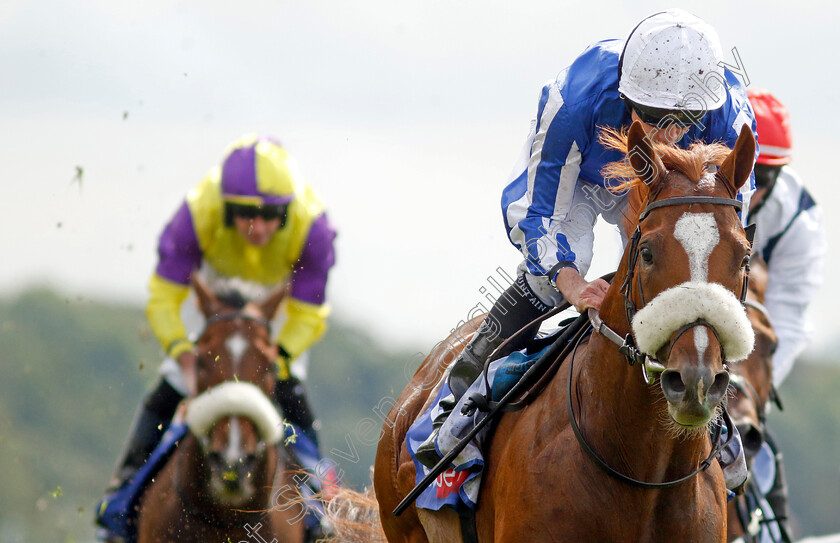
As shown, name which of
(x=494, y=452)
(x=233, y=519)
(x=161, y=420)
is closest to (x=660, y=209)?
(x=494, y=452)

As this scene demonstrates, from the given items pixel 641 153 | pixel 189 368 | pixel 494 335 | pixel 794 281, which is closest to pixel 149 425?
pixel 189 368

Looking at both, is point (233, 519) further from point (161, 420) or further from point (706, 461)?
point (706, 461)

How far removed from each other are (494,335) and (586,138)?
810mm

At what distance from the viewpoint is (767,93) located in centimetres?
735

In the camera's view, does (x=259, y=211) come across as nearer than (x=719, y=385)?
No

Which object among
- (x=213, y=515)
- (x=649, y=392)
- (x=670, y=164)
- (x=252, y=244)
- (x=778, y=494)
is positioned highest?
(x=670, y=164)

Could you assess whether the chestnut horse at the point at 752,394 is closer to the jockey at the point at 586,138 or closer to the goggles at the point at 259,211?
the jockey at the point at 586,138

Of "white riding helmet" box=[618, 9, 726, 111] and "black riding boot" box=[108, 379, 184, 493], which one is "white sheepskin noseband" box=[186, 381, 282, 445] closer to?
"black riding boot" box=[108, 379, 184, 493]

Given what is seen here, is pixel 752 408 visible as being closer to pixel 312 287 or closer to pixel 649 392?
pixel 649 392

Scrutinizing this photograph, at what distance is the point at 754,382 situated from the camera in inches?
238

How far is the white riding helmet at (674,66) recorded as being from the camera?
12.0ft

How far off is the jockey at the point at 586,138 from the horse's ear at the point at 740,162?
0.25 metres

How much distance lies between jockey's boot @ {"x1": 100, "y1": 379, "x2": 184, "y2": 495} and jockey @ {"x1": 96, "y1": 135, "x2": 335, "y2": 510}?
58cm

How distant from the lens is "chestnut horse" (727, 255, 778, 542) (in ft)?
18.7
